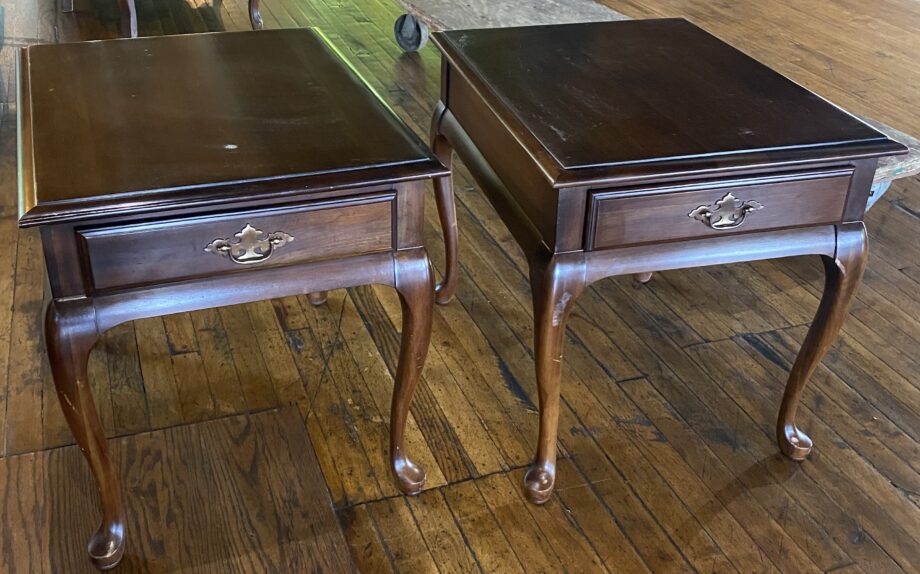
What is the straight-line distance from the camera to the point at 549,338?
1.39m

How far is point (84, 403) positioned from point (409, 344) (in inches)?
18.3

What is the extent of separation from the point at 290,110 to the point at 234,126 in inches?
4.0

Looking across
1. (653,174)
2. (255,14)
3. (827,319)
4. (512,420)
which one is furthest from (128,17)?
(827,319)

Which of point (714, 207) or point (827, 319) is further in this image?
point (827, 319)

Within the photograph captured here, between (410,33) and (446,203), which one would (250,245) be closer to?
(446,203)

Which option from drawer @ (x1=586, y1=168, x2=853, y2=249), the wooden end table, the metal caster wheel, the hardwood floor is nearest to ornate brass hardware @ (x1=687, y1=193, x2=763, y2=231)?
drawer @ (x1=586, y1=168, x2=853, y2=249)

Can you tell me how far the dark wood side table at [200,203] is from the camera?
117cm

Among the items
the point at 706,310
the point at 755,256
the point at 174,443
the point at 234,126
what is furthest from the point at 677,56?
the point at 174,443

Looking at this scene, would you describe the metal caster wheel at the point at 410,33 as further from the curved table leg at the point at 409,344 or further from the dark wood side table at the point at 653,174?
the curved table leg at the point at 409,344

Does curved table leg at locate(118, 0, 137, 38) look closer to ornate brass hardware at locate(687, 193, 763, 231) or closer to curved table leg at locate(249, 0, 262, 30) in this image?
curved table leg at locate(249, 0, 262, 30)

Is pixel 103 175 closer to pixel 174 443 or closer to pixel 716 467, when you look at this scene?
pixel 174 443

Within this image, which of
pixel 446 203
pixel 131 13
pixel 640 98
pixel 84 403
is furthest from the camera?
pixel 131 13

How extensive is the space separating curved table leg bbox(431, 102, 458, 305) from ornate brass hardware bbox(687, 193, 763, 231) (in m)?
0.56

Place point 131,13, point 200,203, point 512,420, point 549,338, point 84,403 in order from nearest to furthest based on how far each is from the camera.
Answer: point 200,203
point 84,403
point 549,338
point 512,420
point 131,13
